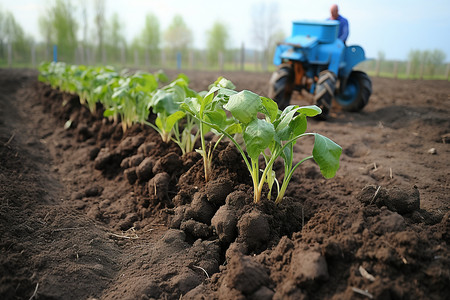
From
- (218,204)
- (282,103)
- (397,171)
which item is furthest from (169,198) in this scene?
(282,103)

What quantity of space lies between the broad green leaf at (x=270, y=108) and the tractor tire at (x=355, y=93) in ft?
17.8

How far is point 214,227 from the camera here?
8.27 feet

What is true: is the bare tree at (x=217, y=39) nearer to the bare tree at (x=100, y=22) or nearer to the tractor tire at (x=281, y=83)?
the bare tree at (x=100, y=22)

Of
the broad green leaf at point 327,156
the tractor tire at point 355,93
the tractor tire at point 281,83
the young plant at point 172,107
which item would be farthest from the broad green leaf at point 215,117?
the tractor tire at point 355,93

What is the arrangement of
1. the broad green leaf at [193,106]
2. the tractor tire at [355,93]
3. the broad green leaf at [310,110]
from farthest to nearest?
the tractor tire at [355,93] → the broad green leaf at [193,106] → the broad green leaf at [310,110]

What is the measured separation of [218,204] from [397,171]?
224 cm

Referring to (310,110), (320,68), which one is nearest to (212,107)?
(310,110)

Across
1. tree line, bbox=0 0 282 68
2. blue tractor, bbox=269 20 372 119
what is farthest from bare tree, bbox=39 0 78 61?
blue tractor, bbox=269 20 372 119

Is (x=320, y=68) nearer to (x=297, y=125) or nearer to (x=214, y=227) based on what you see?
(x=297, y=125)

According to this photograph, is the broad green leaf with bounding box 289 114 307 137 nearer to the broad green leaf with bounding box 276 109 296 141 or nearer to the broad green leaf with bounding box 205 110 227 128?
the broad green leaf with bounding box 276 109 296 141

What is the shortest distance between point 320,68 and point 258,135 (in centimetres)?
524

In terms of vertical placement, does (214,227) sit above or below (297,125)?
below

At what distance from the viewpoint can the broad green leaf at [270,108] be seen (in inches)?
95.0

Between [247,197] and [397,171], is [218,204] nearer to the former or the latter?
[247,197]
